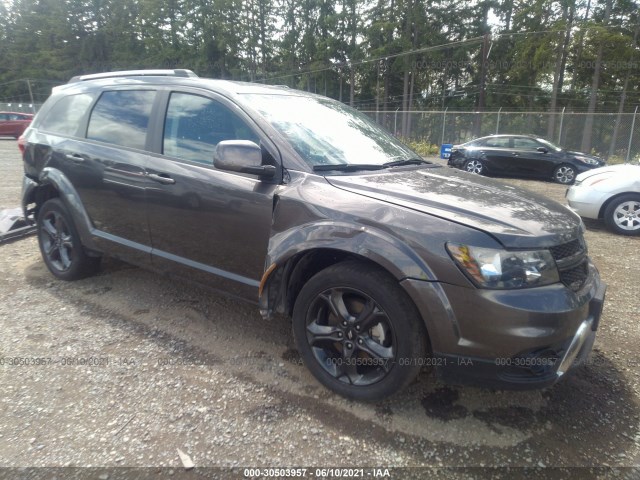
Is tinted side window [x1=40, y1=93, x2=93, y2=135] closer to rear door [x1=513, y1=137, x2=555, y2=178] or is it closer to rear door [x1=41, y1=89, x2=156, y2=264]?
rear door [x1=41, y1=89, x2=156, y2=264]

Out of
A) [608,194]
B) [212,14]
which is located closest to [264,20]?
[212,14]

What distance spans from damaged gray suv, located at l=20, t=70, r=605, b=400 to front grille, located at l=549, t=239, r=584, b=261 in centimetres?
2

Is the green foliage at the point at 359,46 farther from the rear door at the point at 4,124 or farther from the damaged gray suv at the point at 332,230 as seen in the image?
the damaged gray suv at the point at 332,230

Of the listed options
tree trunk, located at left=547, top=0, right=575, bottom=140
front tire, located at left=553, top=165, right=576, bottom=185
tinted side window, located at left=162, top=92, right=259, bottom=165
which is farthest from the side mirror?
tree trunk, located at left=547, top=0, right=575, bottom=140

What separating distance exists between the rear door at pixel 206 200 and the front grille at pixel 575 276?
62.2 inches

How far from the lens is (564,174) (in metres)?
11.5

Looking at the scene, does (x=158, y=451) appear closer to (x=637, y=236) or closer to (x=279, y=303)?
(x=279, y=303)

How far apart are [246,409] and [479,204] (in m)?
1.65

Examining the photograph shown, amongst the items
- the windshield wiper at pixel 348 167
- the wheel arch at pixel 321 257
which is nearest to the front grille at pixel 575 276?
the wheel arch at pixel 321 257

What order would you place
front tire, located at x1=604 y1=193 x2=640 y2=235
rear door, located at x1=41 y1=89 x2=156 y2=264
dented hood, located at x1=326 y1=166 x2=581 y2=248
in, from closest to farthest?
1. dented hood, located at x1=326 y1=166 x2=581 y2=248
2. rear door, located at x1=41 y1=89 x2=156 y2=264
3. front tire, located at x1=604 y1=193 x2=640 y2=235

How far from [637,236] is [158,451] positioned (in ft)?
21.5

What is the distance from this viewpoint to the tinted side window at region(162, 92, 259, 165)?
8.86ft

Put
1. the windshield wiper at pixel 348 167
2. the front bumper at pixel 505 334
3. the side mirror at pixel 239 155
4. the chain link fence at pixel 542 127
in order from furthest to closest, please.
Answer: the chain link fence at pixel 542 127
the windshield wiper at pixel 348 167
the side mirror at pixel 239 155
the front bumper at pixel 505 334

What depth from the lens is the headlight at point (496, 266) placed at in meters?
1.87
